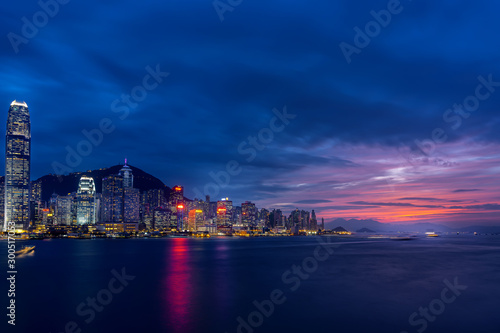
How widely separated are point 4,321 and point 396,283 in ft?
154

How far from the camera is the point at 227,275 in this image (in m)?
63.3

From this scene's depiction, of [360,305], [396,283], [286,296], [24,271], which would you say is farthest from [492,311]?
[24,271]

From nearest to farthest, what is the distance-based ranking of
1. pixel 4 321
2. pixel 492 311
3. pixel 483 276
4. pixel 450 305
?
pixel 4 321, pixel 492 311, pixel 450 305, pixel 483 276

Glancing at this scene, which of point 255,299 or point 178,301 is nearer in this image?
point 178,301

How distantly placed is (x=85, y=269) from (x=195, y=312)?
43.9 m

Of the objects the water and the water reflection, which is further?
the water reflection

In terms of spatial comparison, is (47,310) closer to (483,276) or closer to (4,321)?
(4,321)

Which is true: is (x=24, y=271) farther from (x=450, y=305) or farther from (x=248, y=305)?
(x=450, y=305)

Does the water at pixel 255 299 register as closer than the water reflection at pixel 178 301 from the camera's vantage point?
Yes

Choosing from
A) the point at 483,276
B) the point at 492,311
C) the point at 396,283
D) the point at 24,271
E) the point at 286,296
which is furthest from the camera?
the point at 24,271

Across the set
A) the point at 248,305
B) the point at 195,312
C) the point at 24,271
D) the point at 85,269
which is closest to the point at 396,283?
the point at 248,305

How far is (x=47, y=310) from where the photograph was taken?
36594 mm

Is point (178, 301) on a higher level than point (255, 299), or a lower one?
higher

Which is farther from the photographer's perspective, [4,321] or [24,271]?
[24,271]
